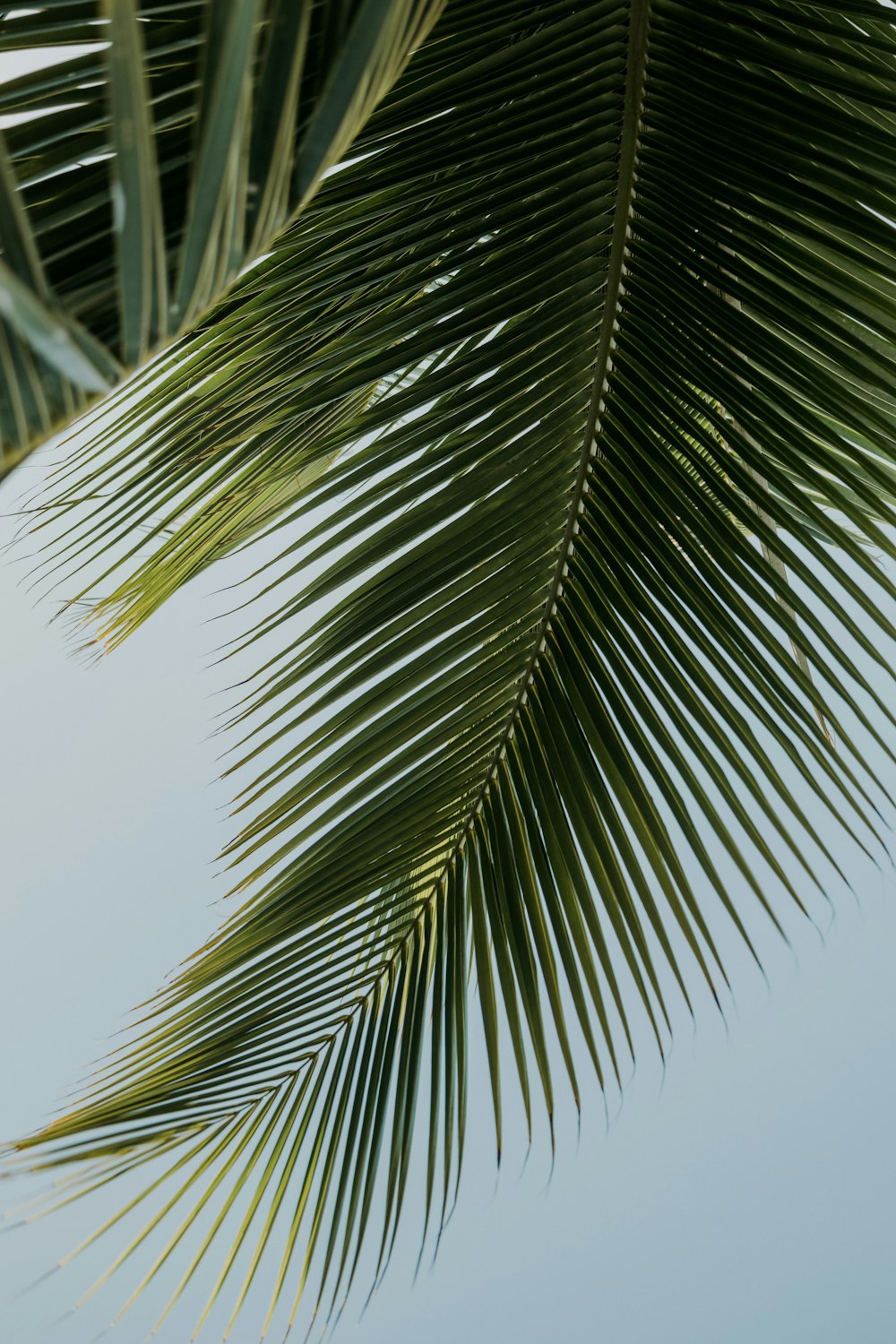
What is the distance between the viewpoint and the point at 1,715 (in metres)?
8.64

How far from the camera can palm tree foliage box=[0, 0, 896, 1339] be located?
0.77m

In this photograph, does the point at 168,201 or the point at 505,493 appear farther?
the point at 505,493

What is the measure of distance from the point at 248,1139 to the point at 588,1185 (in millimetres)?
9101

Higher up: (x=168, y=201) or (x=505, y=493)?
(x=505, y=493)

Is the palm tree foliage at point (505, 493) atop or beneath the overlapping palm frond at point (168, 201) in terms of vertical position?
atop

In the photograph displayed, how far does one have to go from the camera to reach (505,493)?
2.92ft

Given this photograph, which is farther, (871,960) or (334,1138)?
(871,960)

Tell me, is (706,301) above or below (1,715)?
below

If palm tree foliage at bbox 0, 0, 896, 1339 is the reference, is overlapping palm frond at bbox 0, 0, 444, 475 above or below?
below

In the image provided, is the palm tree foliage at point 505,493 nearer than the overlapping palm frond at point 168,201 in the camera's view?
No

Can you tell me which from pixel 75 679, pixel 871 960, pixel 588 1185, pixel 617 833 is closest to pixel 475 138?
pixel 617 833

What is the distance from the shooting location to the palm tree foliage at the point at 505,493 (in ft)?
2.51

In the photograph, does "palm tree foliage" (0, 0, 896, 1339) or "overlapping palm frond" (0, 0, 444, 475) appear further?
"palm tree foliage" (0, 0, 896, 1339)

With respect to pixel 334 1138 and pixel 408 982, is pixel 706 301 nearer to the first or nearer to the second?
pixel 408 982
